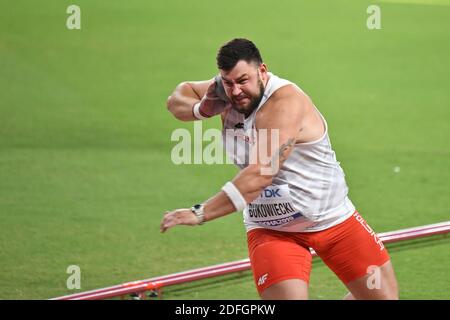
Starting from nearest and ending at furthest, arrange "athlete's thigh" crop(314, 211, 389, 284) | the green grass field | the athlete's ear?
the athlete's ear
"athlete's thigh" crop(314, 211, 389, 284)
the green grass field

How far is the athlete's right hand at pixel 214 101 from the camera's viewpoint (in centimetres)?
633

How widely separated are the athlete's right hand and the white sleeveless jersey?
12 centimetres

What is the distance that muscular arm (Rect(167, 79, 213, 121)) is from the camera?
6.79 metres

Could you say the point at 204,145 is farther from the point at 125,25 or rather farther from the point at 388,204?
the point at 125,25

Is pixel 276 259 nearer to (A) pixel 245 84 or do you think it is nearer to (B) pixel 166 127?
(A) pixel 245 84

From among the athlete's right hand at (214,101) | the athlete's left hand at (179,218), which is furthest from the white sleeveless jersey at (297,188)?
the athlete's left hand at (179,218)

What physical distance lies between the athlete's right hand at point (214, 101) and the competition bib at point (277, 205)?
0.69 meters

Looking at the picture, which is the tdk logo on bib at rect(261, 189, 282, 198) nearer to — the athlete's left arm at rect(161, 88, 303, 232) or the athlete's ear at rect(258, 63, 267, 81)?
the athlete's left arm at rect(161, 88, 303, 232)

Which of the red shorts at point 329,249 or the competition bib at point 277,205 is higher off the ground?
the competition bib at point 277,205

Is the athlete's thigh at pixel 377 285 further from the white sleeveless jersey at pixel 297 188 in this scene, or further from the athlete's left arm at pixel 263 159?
the athlete's left arm at pixel 263 159

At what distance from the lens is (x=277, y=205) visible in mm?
6109

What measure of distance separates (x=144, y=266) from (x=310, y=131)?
330cm

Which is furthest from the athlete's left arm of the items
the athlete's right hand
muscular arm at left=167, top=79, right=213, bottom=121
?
muscular arm at left=167, top=79, right=213, bottom=121

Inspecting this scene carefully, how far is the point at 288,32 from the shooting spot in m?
17.2
